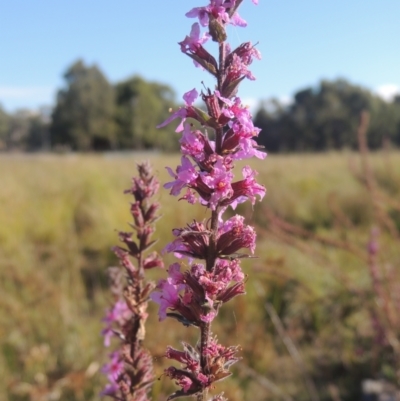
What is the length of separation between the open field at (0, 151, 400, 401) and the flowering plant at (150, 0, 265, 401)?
5.07 ft

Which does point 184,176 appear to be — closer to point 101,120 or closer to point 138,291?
point 138,291

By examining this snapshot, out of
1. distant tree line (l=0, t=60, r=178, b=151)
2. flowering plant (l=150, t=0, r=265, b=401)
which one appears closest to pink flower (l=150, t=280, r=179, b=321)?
flowering plant (l=150, t=0, r=265, b=401)

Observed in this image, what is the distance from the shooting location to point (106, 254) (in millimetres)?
6699

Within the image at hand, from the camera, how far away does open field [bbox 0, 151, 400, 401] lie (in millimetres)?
3427

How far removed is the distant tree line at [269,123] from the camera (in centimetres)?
2455

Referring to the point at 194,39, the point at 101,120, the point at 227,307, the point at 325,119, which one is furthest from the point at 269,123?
the point at 194,39

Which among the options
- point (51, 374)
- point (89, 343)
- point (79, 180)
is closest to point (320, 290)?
point (89, 343)

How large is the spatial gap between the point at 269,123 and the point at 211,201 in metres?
35.9

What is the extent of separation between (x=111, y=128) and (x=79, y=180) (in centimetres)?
2862

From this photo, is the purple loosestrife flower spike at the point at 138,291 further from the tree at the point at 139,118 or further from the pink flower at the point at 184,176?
the tree at the point at 139,118

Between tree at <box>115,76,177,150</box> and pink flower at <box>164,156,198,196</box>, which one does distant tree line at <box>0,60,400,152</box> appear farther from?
pink flower at <box>164,156,198,196</box>

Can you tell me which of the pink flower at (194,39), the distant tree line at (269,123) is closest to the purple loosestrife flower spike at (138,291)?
the pink flower at (194,39)

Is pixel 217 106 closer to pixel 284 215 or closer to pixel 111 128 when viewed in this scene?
pixel 284 215

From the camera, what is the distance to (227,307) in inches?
206
